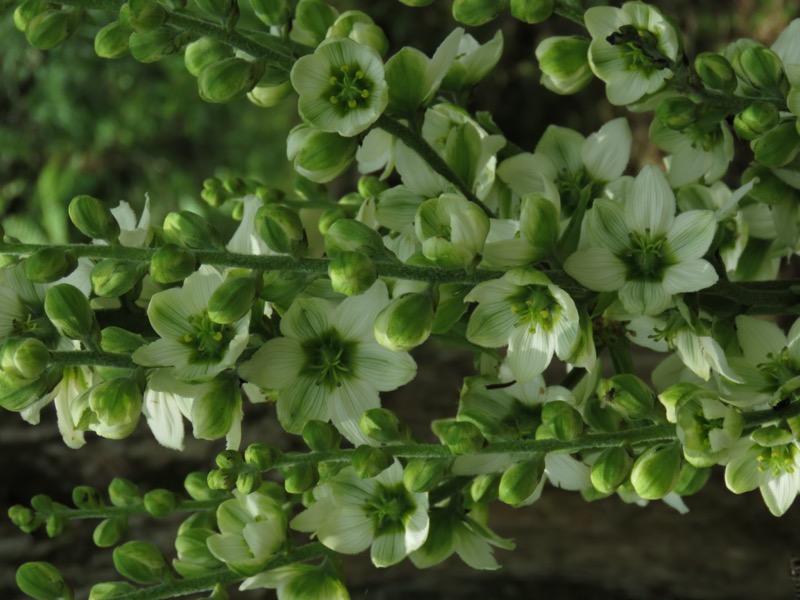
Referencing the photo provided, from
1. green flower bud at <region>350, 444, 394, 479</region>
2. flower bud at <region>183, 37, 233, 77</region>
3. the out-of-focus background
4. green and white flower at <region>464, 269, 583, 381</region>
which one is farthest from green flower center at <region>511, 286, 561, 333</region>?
the out-of-focus background

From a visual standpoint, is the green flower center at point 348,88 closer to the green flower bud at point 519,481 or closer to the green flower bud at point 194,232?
the green flower bud at point 194,232

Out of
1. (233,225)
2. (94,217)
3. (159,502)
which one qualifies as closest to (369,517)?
(159,502)

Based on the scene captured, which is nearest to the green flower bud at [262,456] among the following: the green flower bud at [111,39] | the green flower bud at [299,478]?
the green flower bud at [299,478]

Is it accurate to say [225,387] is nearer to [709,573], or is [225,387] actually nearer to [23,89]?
[709,573]

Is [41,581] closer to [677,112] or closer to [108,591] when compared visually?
[108,591]

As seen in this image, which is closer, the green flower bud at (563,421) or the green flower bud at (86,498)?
the green flower bud at (563,421)

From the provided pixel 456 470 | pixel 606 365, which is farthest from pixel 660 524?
pixel 456 470
